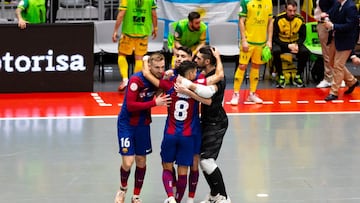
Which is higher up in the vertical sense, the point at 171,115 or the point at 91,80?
the point at 171,115

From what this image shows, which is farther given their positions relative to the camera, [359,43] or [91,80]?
[359,43]

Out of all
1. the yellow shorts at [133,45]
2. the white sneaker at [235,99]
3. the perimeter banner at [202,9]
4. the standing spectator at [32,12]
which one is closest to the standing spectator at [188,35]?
the white sneaker at [235,99]

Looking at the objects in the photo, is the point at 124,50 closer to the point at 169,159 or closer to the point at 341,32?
the point at 341,32

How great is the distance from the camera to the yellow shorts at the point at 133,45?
16.6 metres

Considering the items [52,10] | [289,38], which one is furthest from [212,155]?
[52,10]

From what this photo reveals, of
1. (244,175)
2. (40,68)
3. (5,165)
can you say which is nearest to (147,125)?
(244,175)

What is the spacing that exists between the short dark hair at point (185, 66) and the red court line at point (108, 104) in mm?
6265

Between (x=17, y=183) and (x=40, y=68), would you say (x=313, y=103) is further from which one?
(x=17, y=183)

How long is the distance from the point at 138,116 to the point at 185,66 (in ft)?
2.36

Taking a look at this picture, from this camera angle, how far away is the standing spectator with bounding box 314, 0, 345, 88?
17.0 meters

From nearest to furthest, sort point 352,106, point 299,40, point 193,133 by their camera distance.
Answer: point 193,133 < point 352,106 < point 299,40

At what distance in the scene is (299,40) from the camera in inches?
707

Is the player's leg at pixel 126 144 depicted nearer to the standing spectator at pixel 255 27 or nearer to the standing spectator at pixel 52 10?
the standing spectator at pixel 255 27

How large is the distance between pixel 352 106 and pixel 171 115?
7622 millimetres
